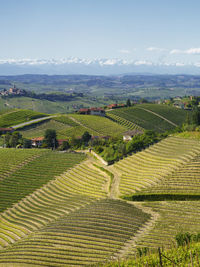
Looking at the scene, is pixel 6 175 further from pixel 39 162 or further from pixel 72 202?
pixel 72 202

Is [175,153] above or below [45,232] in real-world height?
above

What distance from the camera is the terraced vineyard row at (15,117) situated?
152500 millimetres

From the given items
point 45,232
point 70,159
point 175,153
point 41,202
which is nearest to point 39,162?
point 70,159

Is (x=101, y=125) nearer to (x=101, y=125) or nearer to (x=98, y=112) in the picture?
(x=101, y=125)

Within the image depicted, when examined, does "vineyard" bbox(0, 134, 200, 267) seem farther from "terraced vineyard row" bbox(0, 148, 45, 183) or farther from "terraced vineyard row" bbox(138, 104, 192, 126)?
"terraced vineyard row" bbox(138, 104, 192, 126)

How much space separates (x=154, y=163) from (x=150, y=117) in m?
108

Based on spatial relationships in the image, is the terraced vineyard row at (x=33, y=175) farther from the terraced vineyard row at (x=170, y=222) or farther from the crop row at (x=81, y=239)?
the terraced vineyard row at (x=170, y=222)

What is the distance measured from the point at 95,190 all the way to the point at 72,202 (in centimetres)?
571

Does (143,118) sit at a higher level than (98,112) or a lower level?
lower

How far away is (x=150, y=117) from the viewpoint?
546 feet

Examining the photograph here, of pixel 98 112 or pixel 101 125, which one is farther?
pixel 98 112

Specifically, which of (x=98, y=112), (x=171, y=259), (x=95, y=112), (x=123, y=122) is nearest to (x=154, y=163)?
(x=171, y=259)

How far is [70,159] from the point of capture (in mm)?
72875

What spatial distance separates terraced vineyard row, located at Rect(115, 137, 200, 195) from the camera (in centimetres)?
5397
